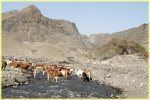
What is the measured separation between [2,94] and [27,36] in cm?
11462

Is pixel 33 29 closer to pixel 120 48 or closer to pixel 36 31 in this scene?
pixel 36 31

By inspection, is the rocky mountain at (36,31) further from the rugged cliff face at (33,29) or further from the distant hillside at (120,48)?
the distant hillside at (120,48)

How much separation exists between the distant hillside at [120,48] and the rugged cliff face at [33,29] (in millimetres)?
77955

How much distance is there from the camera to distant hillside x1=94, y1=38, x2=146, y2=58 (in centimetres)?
4559

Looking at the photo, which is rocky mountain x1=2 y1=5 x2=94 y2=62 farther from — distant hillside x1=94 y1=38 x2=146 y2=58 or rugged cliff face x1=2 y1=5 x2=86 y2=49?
distant hillside x1=94 y1=38 x2=146 y2=58

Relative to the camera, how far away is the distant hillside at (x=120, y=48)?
45.6 m

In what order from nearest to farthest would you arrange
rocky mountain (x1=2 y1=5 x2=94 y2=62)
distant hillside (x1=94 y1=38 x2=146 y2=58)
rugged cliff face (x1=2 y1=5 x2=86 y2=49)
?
distant hillside (x1=94 y1=38 x2=146 y2=58) → rocky mountain (x1=2 y1=5 x2=94 y2=62) → rugged cliff face (x1=2 y1=5 x2=86 y2=49)

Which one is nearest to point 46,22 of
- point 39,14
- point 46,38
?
point 39,14

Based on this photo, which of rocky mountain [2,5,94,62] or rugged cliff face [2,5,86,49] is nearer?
rocky mountain [2,5,94,62]

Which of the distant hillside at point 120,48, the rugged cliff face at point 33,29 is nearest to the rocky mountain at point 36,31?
the rugged cliff face at point 33,29

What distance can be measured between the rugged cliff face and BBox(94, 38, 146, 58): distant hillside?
77955mm

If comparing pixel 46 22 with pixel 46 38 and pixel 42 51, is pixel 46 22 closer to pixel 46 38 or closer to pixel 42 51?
pixel 46 38

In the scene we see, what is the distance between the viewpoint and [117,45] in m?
46.0

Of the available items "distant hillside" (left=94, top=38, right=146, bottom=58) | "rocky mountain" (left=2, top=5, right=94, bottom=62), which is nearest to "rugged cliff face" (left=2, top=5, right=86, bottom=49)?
"rocky mountain" (left=2, top=5, right=94, bottom=62)
